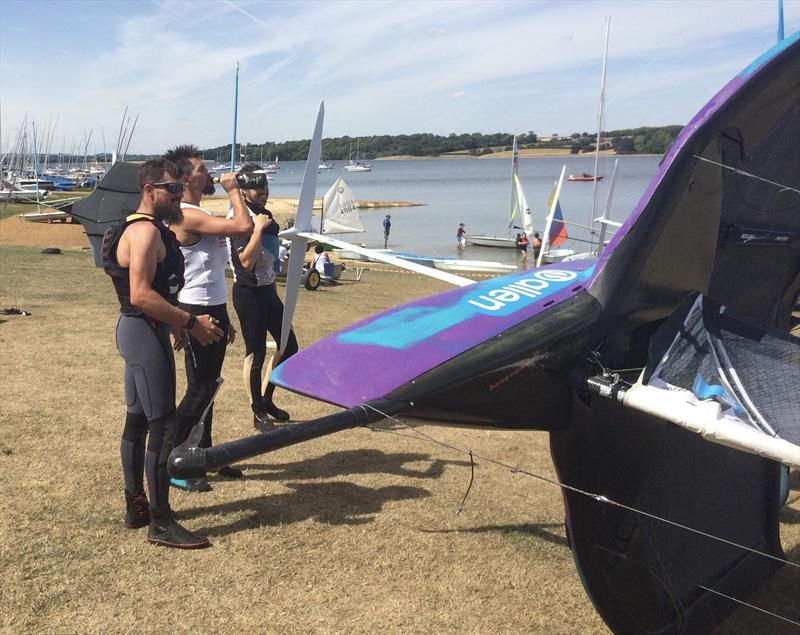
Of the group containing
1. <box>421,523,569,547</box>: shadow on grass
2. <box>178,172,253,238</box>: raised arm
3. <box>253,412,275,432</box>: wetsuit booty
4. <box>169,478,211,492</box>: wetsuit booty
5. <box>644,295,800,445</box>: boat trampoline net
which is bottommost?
<box>421,523,569,547</box>: shadow on grass

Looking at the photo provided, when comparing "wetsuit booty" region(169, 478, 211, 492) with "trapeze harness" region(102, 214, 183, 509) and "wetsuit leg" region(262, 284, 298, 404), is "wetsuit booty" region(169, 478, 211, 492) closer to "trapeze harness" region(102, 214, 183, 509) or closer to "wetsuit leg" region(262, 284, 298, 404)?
"trapeze harness" region(102, 214, 183, 509)

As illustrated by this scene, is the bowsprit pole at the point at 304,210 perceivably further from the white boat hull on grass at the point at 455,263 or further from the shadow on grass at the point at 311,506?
the white boat hull on grass at the point at 455,263

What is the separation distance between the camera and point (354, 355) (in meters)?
3.12

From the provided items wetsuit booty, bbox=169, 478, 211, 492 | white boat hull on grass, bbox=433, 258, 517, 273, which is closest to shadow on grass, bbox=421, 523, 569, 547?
wetsuit booty, bbox=169, 478, 211, 492

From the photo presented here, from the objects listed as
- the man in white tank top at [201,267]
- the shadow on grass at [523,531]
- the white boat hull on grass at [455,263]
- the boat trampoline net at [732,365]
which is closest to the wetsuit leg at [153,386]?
the man in white tank top at [201,267]

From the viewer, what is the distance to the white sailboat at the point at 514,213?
33.7 metres

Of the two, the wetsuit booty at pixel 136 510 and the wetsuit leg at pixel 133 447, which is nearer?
the wetsuit leg at pixel 133 447

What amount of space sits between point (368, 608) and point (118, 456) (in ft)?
8.90

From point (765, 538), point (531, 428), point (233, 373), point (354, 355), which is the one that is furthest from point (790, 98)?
point (233, 373)

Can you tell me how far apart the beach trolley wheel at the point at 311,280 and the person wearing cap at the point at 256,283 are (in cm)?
1070

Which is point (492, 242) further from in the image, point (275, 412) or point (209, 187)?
point (209, 187)

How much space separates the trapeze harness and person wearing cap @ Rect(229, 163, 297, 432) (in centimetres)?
174

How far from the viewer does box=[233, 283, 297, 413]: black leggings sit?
6141 millimetres

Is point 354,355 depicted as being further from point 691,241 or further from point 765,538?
point 765,538
